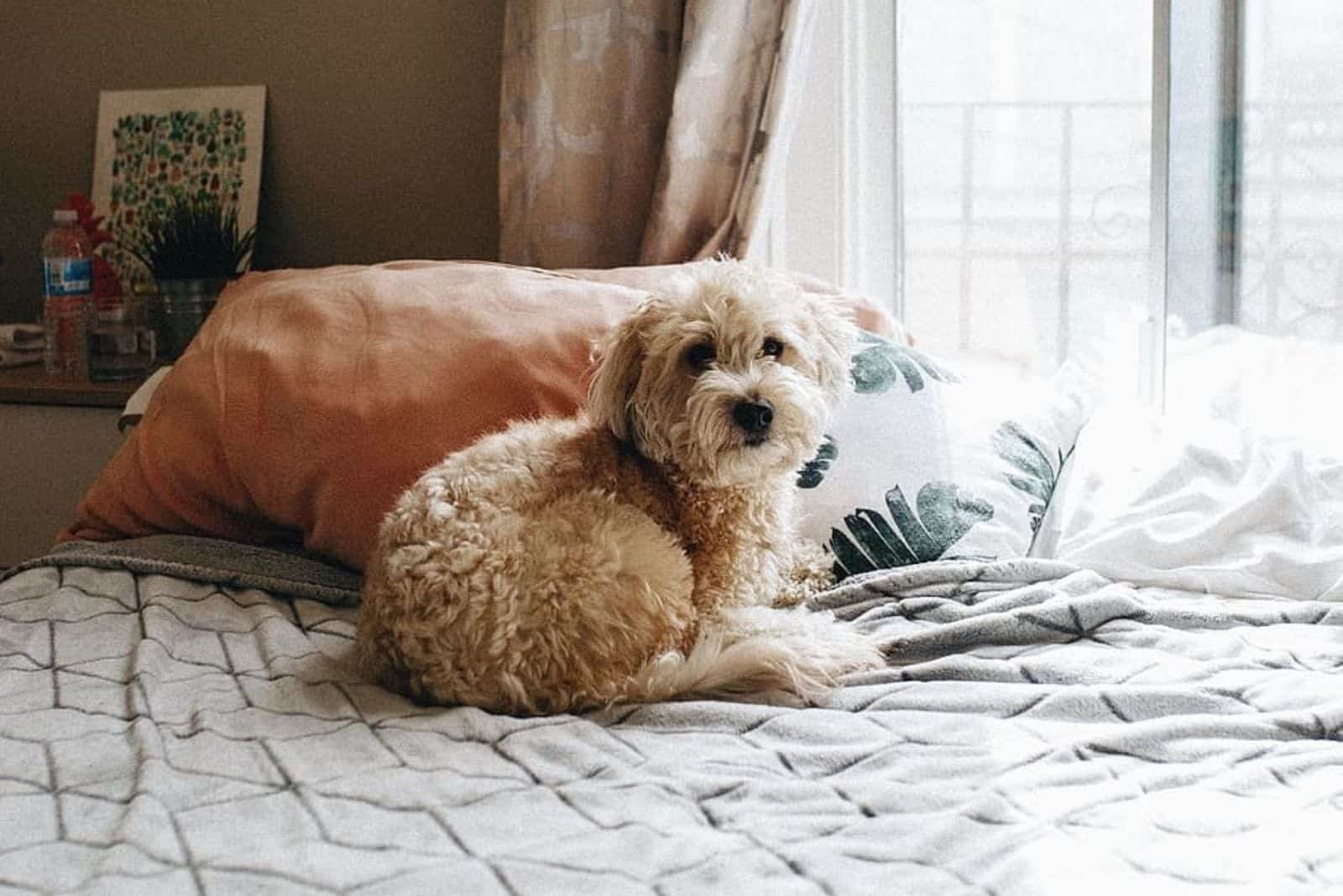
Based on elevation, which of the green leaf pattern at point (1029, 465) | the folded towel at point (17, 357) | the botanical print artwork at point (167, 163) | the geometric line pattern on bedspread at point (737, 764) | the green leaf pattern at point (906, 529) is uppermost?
the botanical print artwork at point (167, 163)

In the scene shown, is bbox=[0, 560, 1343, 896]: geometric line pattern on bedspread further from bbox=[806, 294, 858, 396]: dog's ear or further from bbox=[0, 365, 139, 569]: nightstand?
bbox=[0, 365, 139, 569]: nightstand

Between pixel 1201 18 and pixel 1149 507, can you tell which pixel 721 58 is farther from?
pixel 1149 507

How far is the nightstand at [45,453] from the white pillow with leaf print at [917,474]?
1.48 meters

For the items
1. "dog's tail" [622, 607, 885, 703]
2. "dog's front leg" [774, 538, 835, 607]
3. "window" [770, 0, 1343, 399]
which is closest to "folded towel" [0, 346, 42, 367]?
"window" [770, 0, 1343, 399]

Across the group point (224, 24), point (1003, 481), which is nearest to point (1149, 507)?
point (1003, 481)

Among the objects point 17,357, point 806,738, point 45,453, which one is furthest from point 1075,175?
point 17,357

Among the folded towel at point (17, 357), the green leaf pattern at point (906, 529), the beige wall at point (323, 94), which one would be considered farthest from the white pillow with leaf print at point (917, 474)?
the folded towel at point (17, 357)

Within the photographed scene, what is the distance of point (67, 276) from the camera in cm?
292

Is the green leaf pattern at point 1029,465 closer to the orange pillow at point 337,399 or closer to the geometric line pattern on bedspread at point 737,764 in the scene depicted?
the geometric line pattern on bedspread at point 737,764

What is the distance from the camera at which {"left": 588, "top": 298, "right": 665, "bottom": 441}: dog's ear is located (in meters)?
1.77

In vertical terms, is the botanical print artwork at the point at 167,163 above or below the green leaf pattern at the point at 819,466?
above

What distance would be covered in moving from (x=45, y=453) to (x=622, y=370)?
1.57 metres

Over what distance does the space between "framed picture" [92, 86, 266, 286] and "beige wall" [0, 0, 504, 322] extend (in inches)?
1.7

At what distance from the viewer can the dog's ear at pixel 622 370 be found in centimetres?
177
